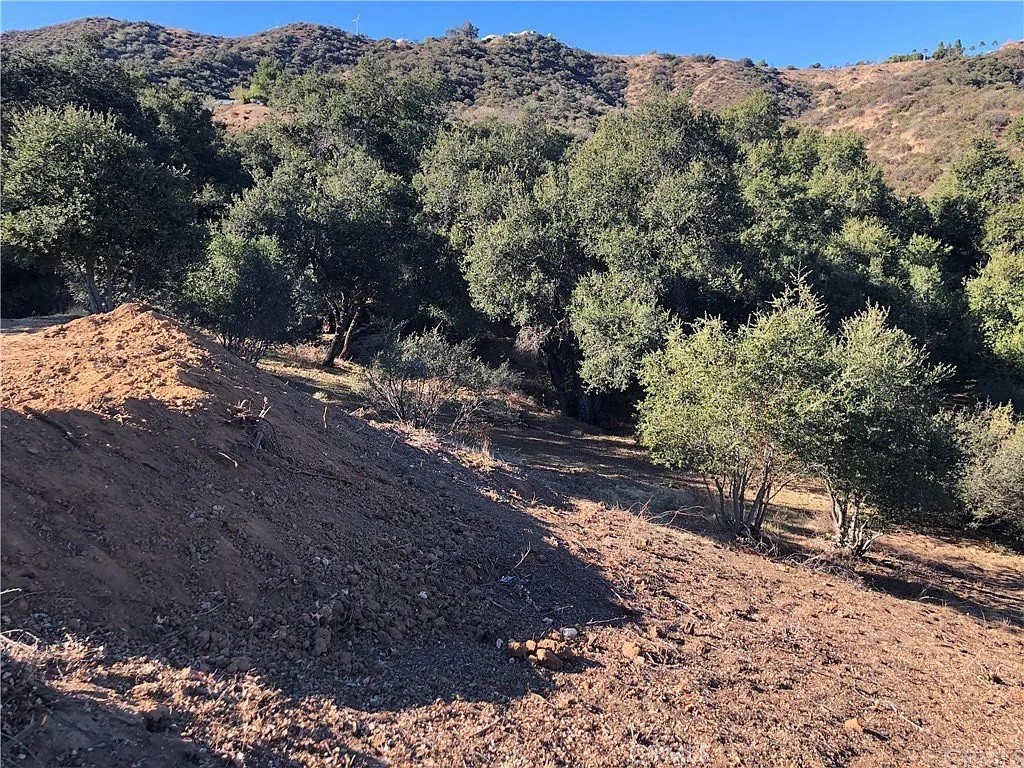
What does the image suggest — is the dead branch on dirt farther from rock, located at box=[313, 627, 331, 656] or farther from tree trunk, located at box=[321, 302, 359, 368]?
tree trunk, located at box=[321, 302, 359, 368]

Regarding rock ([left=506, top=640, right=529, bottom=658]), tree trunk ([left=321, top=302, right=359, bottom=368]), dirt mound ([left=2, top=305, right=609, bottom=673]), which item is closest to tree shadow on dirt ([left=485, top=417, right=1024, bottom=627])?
dirt mound ([left=2, top=305, right=609, bottom=673])

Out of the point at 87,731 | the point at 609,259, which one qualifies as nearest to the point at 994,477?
the point at 609,259

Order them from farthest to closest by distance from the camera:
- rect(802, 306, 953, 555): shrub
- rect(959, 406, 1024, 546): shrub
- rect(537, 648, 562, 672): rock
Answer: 1. rect(959, 406, 1024, 546): shrub
2. rect(802, 306, 953, 555): shrub
3. rect(537, 648, 562, 672): rock

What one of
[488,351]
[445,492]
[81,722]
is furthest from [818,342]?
[488,351]

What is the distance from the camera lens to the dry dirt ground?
3463mm

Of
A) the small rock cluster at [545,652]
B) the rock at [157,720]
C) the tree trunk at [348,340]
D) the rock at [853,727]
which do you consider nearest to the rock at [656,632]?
the small rock cluster at [545,652]

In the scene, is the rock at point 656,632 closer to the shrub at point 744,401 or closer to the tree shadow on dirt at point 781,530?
the tree shadow on dirt at point 781,530

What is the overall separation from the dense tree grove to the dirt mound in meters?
5.08

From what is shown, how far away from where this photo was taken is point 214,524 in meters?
4.83

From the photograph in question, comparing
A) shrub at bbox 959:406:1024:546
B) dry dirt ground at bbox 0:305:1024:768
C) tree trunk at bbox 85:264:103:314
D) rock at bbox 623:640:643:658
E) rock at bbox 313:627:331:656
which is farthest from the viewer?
tree trunk at bbox 85:264:103:314

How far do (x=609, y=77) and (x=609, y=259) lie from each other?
200 ft

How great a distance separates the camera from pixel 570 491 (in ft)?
35.6

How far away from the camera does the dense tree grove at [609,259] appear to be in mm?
10039

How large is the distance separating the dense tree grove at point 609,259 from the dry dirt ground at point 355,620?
9.11 feet
